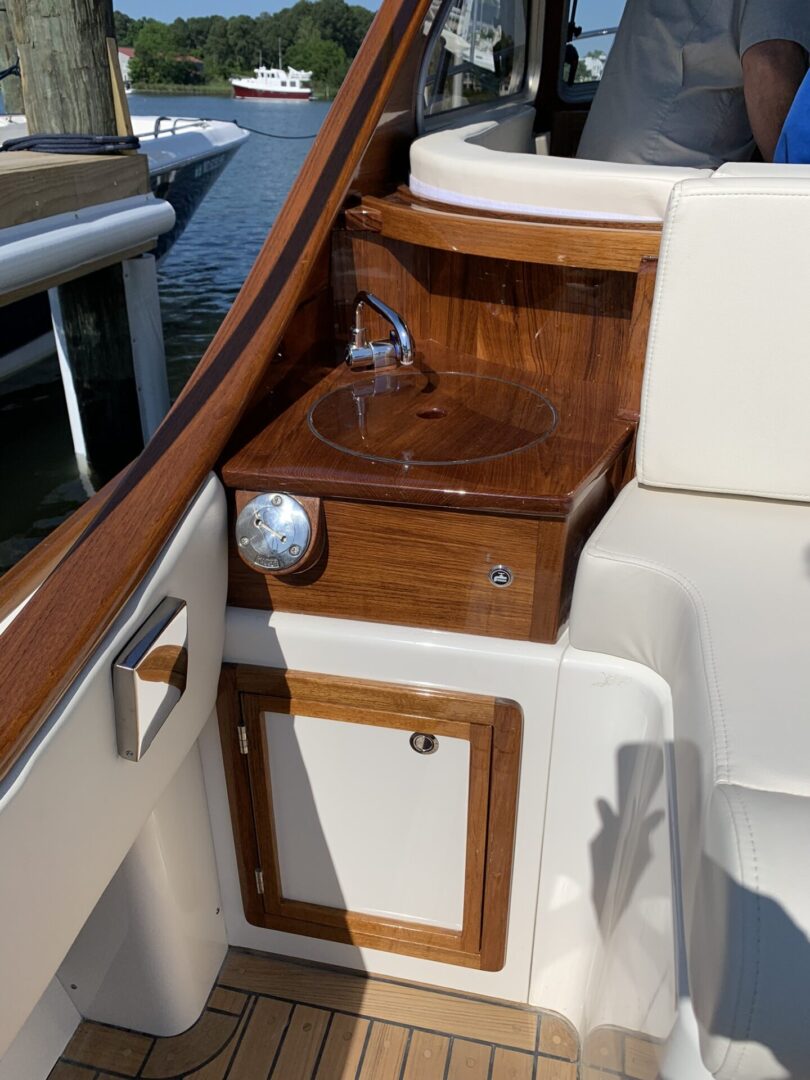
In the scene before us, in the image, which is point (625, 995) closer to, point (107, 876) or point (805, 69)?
point (107, 876)

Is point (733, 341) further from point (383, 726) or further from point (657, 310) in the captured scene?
point (383, 726)

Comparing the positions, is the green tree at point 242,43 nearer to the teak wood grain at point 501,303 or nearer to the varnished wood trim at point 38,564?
the teak wood grain at point 501,303

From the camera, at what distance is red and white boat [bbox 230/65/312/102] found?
2395 centimetres

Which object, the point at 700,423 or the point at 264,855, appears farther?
the point at 264,855

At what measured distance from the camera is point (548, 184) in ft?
4.06

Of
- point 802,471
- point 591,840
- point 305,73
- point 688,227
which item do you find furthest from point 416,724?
point 305,73

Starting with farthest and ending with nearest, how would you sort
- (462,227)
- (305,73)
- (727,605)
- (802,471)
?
1. (305,73)
2. (462,227)
3. (802,471)
4. (727,605)

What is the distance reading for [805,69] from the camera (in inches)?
58.1

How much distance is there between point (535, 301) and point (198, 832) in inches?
39.2

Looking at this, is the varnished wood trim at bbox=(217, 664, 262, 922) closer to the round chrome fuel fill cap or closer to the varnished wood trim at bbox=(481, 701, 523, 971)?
the round chrome fuel fill cap

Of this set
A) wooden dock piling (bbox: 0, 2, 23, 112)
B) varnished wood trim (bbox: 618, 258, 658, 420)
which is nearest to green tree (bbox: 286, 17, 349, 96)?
wooden dock piling (bbox: 0, 2, 23, 112)

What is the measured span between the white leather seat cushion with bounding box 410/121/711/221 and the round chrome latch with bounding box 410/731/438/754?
2.60 feet

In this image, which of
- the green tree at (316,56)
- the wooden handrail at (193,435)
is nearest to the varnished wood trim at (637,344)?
the wooden handrail at (193,435)

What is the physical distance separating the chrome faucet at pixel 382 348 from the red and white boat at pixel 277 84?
2604 cm
